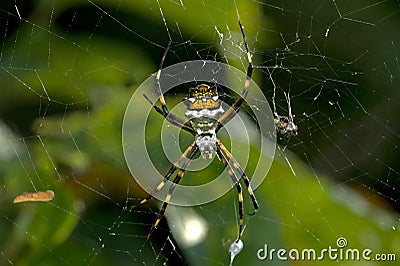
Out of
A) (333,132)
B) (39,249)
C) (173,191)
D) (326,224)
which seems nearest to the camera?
(39,249)

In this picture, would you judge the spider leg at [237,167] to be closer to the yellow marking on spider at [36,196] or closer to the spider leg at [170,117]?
the spider leg at [170,117]

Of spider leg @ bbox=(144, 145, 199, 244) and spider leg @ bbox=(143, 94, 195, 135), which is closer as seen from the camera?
spider leg @ bbox=(144, 145, 199, 244)

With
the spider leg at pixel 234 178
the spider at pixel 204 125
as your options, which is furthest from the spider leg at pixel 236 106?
the spider leg at pixel 234 178

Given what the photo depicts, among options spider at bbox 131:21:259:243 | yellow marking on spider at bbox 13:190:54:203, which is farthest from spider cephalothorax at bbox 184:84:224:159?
yellow marking on spider at bbox 13:190:54:203

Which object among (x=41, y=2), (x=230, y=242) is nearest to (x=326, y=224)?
(x=230, y=242)

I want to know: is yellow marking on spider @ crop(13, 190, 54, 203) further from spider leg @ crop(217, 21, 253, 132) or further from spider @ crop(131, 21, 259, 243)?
spider leg @ crop(217, 21, 253, 132)

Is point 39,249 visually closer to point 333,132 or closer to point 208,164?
point 208,164
